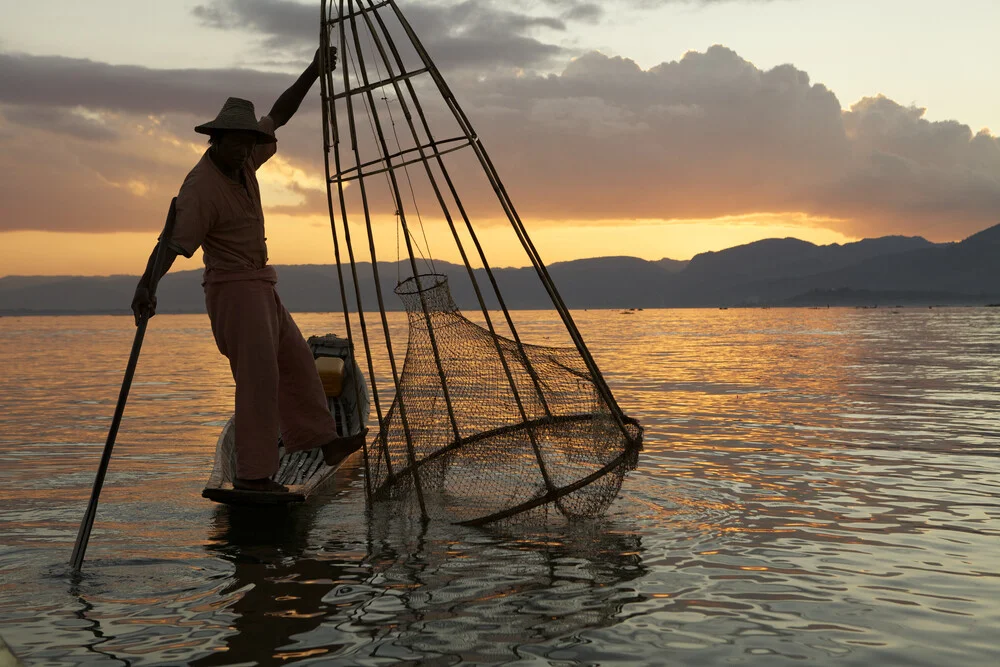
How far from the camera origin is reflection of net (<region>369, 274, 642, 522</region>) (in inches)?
232

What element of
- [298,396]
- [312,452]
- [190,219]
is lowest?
[312,452]

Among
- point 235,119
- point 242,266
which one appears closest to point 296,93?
point 235,119

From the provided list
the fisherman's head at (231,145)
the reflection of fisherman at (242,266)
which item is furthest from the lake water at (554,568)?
the fisherman's head at (231,145)

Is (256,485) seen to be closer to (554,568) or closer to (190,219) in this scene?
(190,219)

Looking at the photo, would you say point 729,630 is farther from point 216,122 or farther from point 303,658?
point 216,122

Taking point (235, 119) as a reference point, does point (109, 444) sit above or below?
below

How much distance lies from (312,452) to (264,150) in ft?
8.52

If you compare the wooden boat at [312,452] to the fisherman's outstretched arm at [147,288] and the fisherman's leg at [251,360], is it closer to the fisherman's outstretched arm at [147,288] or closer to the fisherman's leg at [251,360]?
the fisherman's leg at [251,360]

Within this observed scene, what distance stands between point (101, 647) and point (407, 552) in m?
1.80

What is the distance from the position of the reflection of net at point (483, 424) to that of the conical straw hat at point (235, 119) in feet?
4.87

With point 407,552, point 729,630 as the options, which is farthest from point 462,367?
point 729,630

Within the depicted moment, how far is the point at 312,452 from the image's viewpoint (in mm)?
7160

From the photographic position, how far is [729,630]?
3.70 metres

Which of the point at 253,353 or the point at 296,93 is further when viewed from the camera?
the point at 296,93
